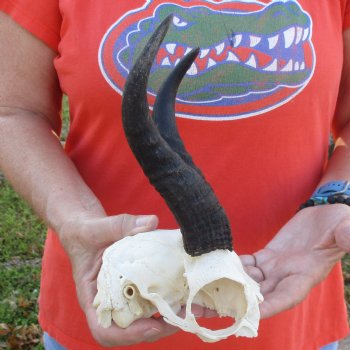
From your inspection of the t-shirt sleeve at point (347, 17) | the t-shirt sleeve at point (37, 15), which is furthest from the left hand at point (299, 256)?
the t-shirt sleeve at point (37, 15)

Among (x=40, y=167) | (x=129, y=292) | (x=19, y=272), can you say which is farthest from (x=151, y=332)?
(x=19, y=272)

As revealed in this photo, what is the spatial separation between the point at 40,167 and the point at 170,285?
49 cm

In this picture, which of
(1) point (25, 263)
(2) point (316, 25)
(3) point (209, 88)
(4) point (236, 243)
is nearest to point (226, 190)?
(4) point (236, 243)

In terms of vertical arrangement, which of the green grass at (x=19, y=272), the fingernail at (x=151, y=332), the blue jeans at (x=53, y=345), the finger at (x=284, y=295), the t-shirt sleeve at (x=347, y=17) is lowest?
the green grass at (x=19, y=272)

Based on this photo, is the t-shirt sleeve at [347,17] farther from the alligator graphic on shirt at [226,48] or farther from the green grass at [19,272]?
the green grass at [19,272]

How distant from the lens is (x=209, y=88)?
4.75 ft

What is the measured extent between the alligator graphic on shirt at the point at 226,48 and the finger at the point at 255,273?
1.33 ft

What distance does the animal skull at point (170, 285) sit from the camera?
1.25 meters

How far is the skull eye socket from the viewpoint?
1288 mm

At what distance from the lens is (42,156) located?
157 cm

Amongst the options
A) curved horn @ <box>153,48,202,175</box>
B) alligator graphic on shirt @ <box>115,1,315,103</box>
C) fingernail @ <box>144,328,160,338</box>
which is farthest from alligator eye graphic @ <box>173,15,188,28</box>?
fingernail @ <box>144,328,160,338</box>

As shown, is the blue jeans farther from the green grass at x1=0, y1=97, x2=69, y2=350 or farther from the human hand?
the green grass at x1=0, y1=97, x2=69, y2=350

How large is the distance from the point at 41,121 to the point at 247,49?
576mm

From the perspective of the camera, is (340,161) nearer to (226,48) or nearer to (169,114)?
(226,48)
